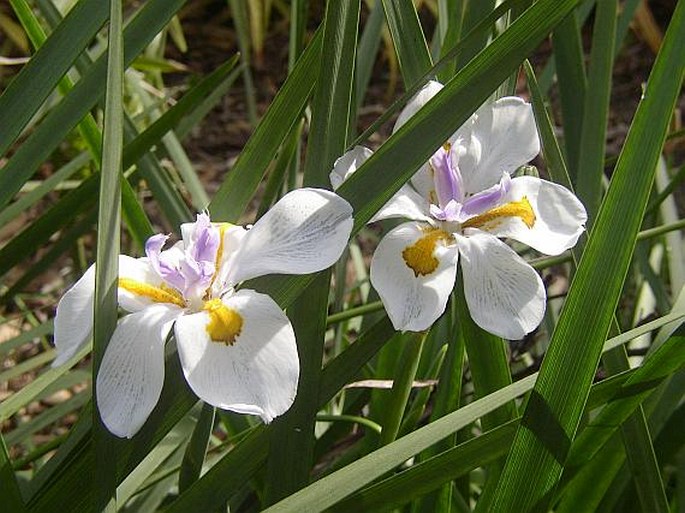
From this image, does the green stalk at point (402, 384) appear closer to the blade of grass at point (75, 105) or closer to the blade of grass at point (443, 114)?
the blade of grass at point (443, 114)

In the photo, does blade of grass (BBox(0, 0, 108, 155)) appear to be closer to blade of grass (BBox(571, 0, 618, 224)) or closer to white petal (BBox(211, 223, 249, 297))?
white petal (BBox(211, 223, 249, 297))

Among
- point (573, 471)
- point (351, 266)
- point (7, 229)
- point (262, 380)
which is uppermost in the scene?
point (262, 380)

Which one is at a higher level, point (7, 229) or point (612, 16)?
point (612, 16)

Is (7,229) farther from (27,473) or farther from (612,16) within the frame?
(612,16)

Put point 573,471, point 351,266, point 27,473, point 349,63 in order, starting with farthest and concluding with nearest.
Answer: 1. point 351,266
2. point 27,473
3. point 573,471
4. point 349,63

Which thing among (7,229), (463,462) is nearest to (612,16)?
(463,462)

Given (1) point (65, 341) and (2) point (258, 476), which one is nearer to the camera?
(1) point (65, 341)

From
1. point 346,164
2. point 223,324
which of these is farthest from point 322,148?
point 223,324
